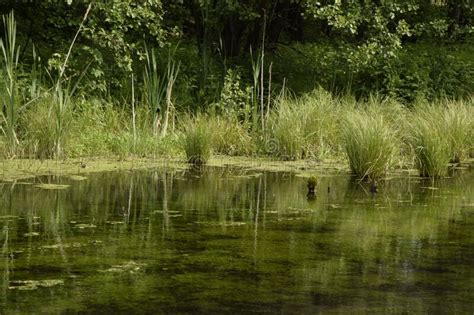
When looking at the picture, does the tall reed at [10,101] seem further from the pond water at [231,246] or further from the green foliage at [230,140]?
the green foliage at [230,140]

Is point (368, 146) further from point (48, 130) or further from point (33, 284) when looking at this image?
point (33, 284)

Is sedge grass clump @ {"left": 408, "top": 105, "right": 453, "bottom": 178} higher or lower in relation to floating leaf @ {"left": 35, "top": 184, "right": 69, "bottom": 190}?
higher

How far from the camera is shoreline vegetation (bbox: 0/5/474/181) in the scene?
10.5 meters

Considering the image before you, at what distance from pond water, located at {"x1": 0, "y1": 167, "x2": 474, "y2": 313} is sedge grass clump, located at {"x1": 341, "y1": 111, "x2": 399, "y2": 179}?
39cm

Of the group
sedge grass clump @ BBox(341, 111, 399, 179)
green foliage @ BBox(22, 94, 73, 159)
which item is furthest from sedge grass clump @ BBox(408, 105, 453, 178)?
green foliage @ BBox(22, 94, 73, 159)

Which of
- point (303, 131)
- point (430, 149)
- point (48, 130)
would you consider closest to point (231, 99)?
point (303, 131)

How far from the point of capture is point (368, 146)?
33.4ft

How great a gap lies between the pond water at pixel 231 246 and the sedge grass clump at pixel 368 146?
0.39 meters

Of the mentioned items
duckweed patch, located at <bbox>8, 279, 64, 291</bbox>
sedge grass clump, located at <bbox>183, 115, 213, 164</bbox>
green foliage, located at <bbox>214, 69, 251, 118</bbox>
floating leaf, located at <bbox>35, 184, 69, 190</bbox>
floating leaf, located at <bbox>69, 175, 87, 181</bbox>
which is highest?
green foliage, located at <bbox>214, 69, 251, 118</bbox>

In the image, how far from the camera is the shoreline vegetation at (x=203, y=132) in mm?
10453

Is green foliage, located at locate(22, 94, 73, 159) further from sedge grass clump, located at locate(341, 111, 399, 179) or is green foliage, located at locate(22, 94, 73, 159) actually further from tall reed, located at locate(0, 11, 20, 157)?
sedge grass clump, located at locate(341, 111, 399, 179)

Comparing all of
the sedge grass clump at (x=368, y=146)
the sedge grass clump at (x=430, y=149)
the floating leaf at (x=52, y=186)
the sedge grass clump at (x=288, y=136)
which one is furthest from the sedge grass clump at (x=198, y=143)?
the floating leaf at (x=52, y=186)

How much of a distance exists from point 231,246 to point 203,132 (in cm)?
501

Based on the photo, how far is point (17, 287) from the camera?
16.7ft
